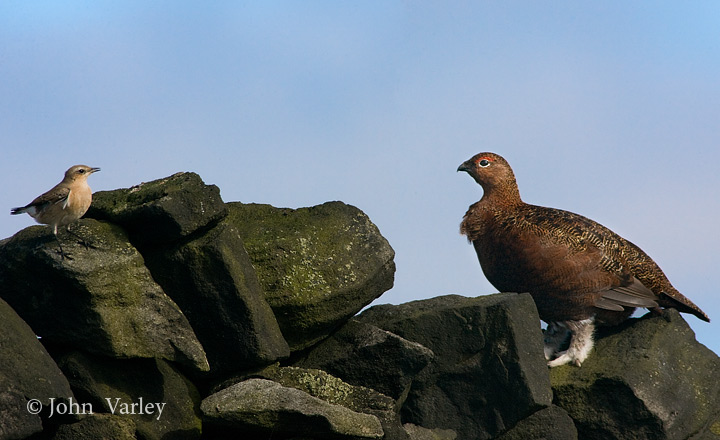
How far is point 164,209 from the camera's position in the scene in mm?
7266

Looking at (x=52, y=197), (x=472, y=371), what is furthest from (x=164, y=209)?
(x=472, y=371)

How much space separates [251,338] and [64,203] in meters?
2.03

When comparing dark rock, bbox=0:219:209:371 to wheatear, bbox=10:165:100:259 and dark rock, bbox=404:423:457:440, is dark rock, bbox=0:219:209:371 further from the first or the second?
dark rock, bbox=404:423:457:440

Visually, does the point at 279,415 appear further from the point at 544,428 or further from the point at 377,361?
the point at 544,428

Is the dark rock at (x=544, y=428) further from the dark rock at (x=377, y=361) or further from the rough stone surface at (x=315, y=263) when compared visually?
the rough stone surface at (x=315, y=263)

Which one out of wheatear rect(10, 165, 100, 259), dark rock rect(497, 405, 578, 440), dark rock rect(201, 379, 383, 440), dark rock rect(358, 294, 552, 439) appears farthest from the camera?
dark rock rect(497, 405, 578, 440)

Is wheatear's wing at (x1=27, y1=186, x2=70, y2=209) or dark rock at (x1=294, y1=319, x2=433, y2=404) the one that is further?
dark rock at (x1=294, y1=319, x2=433, y2=404)

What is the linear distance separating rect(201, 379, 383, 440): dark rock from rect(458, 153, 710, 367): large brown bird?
11.9ft

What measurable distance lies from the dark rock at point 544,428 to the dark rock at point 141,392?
3.54 meters

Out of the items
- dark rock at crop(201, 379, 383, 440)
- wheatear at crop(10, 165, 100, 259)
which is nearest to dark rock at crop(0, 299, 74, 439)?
wheatear at crop(10, 165, 100, 259)

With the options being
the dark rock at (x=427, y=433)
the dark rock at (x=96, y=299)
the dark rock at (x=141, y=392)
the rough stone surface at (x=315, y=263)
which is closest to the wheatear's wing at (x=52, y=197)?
the dark rock at (x=96, y=299)

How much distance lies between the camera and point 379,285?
332 inches

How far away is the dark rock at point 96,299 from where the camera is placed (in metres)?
6.99

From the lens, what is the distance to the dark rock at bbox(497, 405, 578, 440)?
29.8 ft
